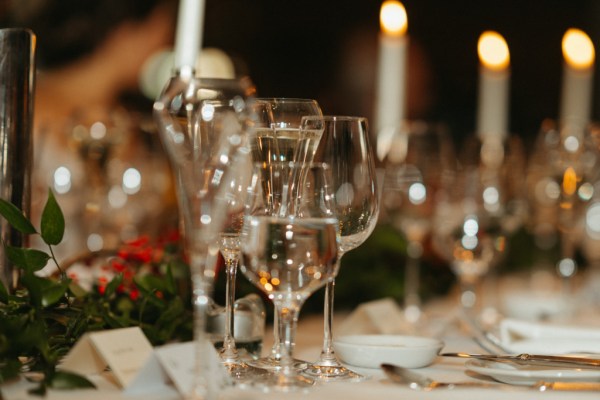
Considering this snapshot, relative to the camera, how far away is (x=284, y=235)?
41.6 inches

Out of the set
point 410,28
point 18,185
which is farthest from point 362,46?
point 18,185

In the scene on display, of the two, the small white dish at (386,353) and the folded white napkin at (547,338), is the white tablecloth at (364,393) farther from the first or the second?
the folded white napkin at (547,338)

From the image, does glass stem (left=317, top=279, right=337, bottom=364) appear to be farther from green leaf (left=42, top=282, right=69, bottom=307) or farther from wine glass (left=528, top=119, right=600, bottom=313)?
wine glass (left=528, top=119, right=600, bottom=313)

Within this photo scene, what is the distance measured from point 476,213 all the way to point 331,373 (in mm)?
1127

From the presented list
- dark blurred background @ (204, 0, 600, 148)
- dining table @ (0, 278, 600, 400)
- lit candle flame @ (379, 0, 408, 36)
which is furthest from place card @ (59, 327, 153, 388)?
dark blurred background @ (204, 0, 600, 148)

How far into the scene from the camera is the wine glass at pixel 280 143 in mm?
1254

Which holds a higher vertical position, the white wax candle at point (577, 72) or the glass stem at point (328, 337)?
the white wax candle at point (577, 72)

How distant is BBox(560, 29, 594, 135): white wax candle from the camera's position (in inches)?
134

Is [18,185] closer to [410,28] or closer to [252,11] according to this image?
[252,11]

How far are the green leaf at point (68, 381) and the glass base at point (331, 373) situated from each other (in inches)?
11.9

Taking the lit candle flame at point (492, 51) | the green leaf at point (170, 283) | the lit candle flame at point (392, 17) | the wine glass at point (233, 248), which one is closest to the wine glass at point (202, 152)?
the wine glass at point (233, 248)

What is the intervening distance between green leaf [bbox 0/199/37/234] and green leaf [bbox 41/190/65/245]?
22 millimetres

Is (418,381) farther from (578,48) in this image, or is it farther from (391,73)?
(578,48)

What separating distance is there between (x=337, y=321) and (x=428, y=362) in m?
0.90
